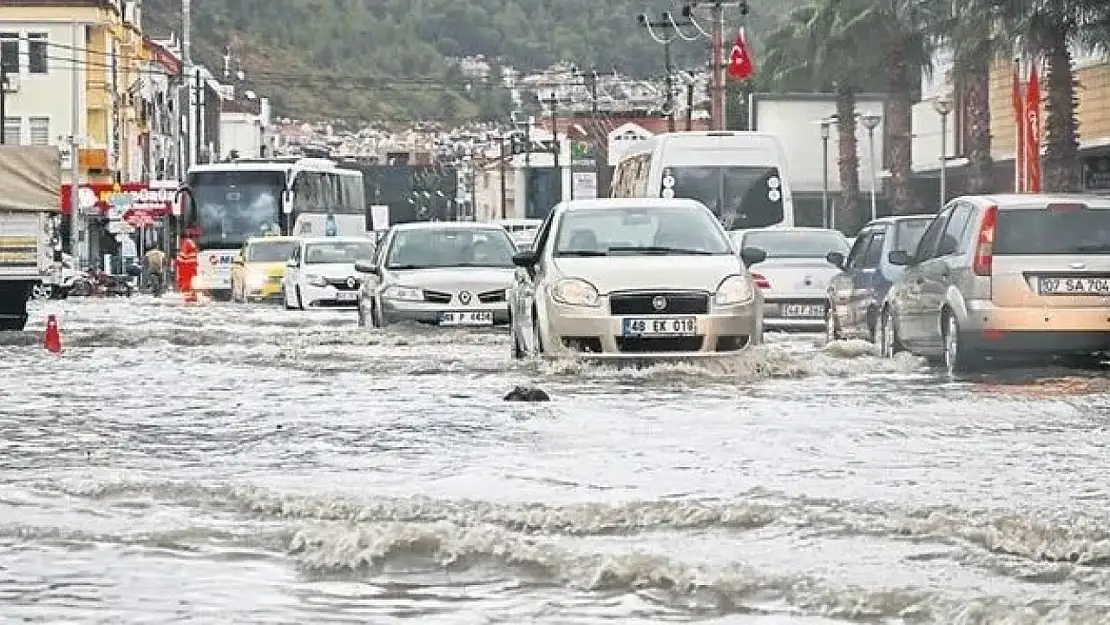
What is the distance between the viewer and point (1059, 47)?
3953 cm

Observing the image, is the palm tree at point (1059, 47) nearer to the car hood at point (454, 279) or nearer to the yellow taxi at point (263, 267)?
the car hood at point (454, 279)

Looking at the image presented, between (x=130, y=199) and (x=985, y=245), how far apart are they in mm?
66221

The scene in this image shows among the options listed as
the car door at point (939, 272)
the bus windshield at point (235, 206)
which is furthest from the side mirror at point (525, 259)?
the bus windshield at point (235, 206)

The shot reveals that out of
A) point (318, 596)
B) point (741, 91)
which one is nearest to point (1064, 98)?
point (318, 596)

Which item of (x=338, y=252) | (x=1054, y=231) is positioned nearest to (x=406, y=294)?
(x=1054, y=231)

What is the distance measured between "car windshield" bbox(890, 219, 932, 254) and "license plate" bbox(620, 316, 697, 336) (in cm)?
724

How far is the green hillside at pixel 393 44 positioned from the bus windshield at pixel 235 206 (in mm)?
107861

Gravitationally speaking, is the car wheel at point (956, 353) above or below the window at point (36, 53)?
below

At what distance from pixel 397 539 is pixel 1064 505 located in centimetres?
287

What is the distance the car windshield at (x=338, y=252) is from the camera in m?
45.4

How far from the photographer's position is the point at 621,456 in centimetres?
1248

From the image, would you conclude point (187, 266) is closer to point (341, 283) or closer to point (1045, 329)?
point (341, 283)

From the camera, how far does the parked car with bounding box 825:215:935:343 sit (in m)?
25.4

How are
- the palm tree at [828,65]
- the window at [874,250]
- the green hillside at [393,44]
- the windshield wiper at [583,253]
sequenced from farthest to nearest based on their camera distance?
1. the green hillside at [393,44]
2. the palm tree at [828,65]
3. the window at [874,250]
4. the windshield wiper at [583,253]
